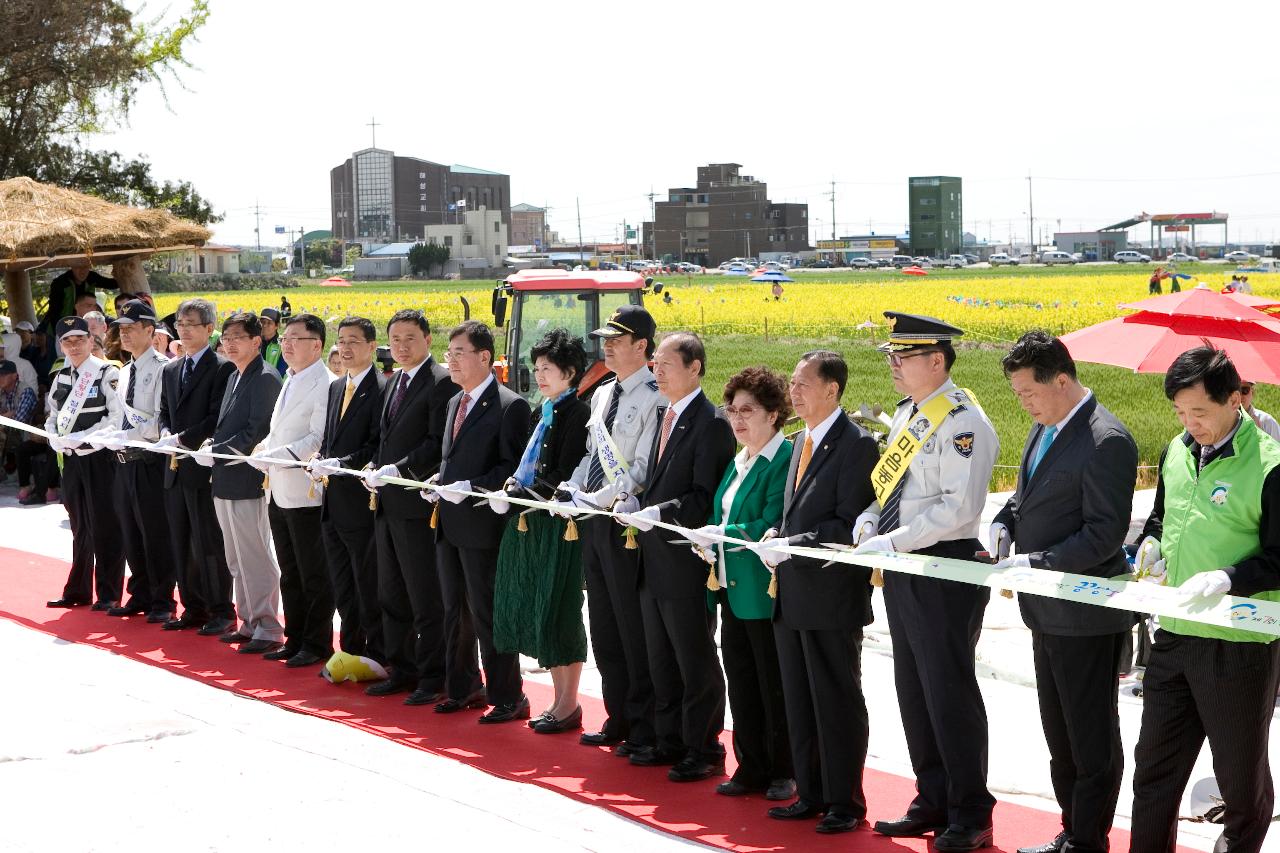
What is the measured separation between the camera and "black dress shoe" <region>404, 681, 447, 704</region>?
6.52m

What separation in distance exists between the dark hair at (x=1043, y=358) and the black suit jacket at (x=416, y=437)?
3.13 meters

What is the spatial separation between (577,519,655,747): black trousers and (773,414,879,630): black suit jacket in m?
0.94

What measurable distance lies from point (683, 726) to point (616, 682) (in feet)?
1.68

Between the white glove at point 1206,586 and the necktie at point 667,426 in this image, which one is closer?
the white glove at point 1206,586

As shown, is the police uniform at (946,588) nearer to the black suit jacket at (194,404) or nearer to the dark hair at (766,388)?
the dark hair at (766,388)

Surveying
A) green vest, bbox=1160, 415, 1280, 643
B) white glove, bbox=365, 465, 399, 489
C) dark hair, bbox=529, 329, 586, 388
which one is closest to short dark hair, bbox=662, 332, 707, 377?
dark hair, bbox=529, 329, 586, 388

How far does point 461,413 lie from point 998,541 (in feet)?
9.32

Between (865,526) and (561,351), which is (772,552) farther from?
(561,351)

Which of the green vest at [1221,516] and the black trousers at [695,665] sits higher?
the green vest at [1221,516]

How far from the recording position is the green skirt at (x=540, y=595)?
591 centimetres

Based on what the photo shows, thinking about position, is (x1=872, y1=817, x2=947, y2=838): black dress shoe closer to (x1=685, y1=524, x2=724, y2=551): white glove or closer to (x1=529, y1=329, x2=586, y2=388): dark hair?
(x1=685, y1=524, x2=724, y2=551): white glove

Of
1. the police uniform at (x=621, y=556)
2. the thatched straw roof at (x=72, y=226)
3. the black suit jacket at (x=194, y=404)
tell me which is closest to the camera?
the police uniform at (x=621, y=556)

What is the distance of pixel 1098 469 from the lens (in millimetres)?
4125

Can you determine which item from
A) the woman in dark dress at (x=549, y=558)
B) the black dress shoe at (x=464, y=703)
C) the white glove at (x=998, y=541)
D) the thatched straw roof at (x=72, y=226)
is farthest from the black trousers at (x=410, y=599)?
the thatched straw roof at (x=72, y=226)
